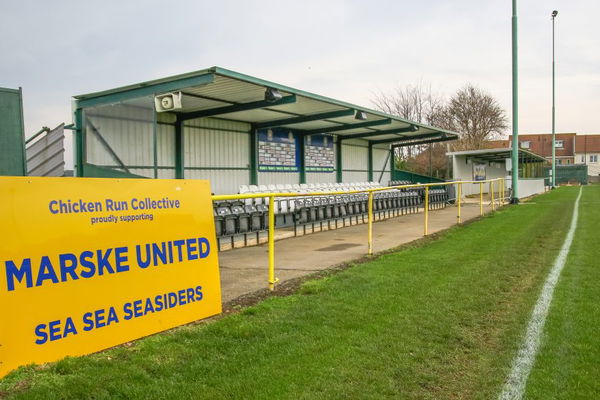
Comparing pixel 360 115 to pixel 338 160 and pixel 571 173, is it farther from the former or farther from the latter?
pixel 571 173

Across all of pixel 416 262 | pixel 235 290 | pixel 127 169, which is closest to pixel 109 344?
pixel 235 290

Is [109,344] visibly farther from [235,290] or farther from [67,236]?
[235,290]

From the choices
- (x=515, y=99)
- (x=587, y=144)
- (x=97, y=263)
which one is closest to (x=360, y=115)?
(x=515, y=99)

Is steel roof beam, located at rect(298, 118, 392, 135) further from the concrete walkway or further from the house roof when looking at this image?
the house roof

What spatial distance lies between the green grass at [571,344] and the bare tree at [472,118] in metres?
48.7

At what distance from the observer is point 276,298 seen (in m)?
5.64

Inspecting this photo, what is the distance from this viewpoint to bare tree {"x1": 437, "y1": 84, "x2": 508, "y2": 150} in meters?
53.2

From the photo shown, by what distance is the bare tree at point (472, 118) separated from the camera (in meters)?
53.2

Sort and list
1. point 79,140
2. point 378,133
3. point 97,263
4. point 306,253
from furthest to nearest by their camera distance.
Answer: point 378,133 → point 79,140 → point 306,253 → point 97,263

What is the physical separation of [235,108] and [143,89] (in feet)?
10.1

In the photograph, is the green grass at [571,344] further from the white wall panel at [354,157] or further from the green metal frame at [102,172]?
the white wall panel at [354,157]

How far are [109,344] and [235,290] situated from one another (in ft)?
7.66

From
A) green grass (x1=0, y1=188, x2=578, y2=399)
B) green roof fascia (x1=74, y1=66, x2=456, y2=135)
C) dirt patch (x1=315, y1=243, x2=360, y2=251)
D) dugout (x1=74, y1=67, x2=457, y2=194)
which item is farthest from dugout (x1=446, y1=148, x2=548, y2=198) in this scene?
green grass (x1=0, y1=188, x2=578, y2=399)

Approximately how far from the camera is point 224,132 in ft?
49.8
